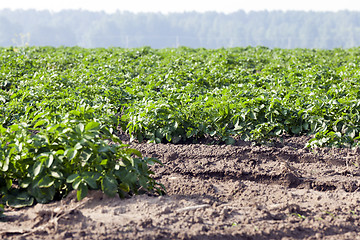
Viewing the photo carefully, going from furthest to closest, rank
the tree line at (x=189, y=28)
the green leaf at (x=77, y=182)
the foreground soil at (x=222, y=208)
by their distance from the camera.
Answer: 1. the tree line at (x=189, y=28)
2. the green leaf at (x=77, y=182)
3. the foreground soil at (x=222, y=208)

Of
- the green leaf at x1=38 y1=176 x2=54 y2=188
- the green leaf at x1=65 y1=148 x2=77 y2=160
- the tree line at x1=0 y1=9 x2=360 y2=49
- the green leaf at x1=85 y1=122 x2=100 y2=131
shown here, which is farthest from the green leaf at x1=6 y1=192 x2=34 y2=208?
the tree line at x1=0 y1=9 x2=360 y2=49

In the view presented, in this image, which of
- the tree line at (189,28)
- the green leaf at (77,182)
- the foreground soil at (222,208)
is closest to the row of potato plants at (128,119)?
the green leaf at (77,182)

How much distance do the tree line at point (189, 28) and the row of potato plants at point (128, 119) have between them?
4907 inches

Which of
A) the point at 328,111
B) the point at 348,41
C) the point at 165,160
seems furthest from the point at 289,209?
the point at 348,41

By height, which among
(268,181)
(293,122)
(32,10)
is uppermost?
(32,10)

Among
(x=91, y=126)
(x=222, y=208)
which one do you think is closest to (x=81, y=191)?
(x=91, y=126)

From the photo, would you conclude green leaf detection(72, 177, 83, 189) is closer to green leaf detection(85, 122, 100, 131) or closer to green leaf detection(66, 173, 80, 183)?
green leaf detection(66, 173, 80, 183)

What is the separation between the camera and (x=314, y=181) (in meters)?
4.09

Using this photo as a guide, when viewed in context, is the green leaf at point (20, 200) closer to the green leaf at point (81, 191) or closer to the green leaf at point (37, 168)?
the green leaf at point (37, 168)

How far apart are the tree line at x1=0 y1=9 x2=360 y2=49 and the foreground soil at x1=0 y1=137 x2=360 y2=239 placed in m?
129

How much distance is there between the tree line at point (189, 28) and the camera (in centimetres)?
13962

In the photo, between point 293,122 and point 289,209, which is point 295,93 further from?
point 289,209

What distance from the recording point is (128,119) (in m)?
5.63

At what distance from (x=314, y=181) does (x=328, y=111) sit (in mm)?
1639
